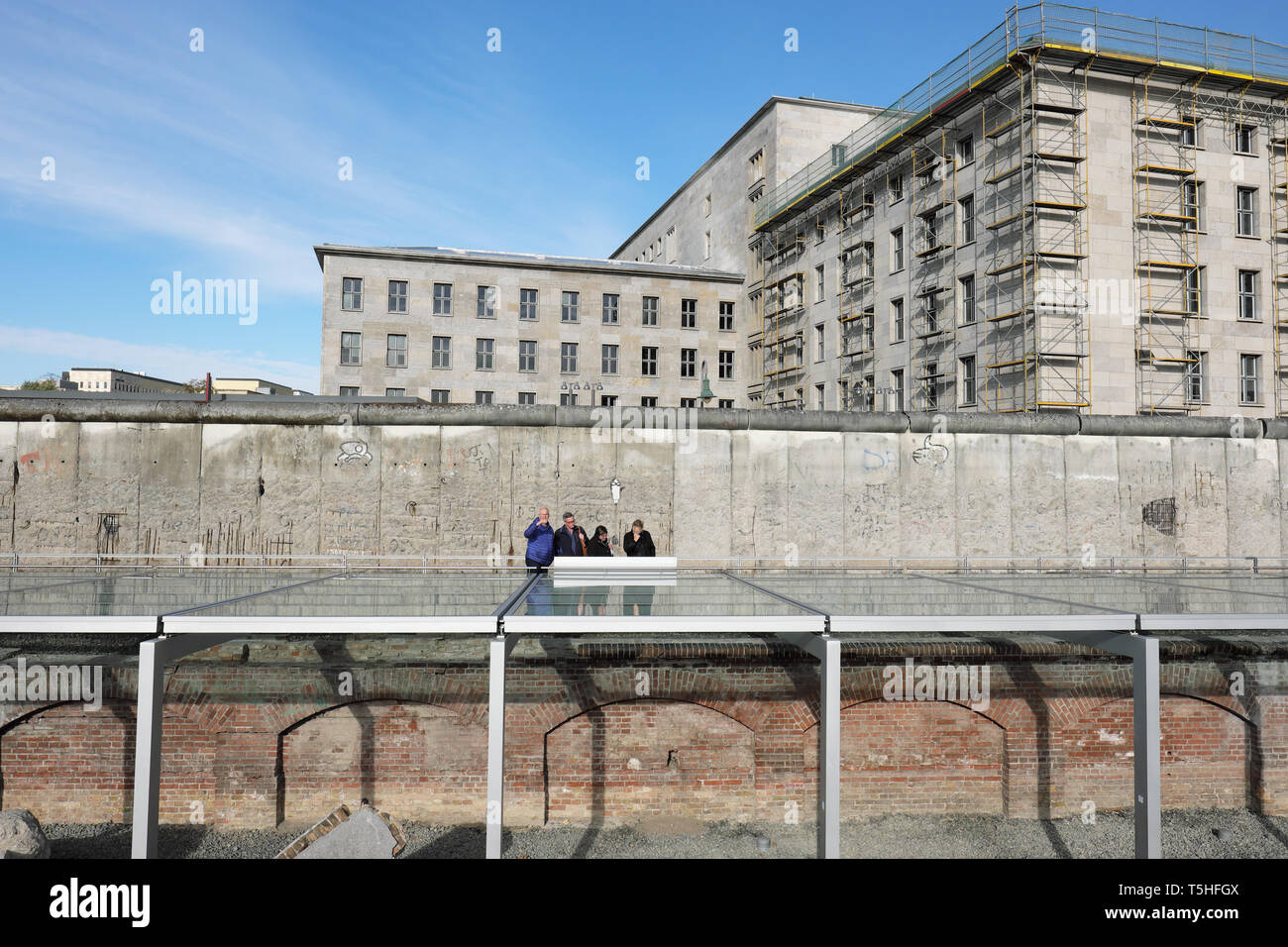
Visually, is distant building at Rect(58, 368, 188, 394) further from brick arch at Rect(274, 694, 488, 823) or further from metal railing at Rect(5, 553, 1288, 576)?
A: brick arch at Rect(274, 694, 488, 823)

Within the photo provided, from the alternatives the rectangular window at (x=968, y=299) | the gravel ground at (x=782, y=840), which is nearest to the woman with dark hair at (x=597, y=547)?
the gravel ground at (x=782, y=840)

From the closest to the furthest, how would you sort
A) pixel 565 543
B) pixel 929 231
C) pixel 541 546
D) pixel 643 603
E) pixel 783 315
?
1. pixel 643 603
2. pixel 541 546
3. pixel 565 543
4. pixel 929 231
5. pixel 783 315

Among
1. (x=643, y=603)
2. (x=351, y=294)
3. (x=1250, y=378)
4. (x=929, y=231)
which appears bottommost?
(x=643, y=603)

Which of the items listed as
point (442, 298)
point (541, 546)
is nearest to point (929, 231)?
point (442, 298)

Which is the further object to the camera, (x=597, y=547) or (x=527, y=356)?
(x=527, y=356)

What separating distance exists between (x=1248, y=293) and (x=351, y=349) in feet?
118

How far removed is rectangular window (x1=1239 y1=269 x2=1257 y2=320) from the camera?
28984 mm

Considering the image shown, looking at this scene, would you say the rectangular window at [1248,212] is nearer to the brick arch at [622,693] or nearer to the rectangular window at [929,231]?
the rectangular window at [929,231]

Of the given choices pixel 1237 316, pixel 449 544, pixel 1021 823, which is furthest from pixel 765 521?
pixel 1237 316

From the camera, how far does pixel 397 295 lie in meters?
40.6

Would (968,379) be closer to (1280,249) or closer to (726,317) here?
(1280,249)

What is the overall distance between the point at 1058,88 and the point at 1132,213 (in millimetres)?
4614

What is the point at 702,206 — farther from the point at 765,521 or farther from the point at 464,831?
the point at 464,831

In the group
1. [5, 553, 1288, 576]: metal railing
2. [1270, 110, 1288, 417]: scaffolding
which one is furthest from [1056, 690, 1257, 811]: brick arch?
[1270, 110, 1288, 417]: scaffolding
